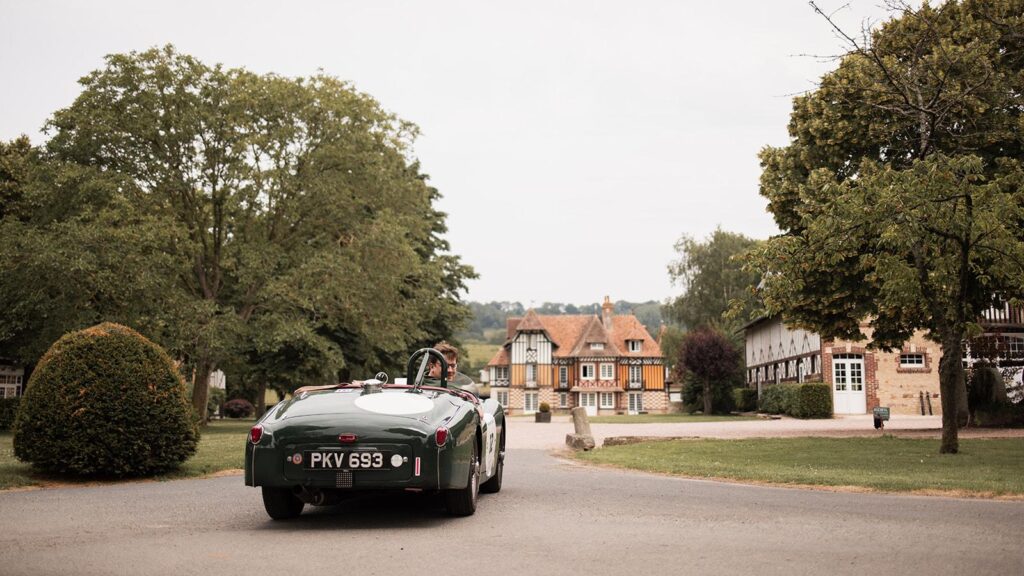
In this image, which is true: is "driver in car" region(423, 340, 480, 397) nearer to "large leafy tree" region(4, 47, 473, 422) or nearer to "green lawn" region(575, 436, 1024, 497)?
"green lawn" region(575, 436, 1024, 497)

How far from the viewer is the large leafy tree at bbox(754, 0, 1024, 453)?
52.2 feet

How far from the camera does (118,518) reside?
339 inches

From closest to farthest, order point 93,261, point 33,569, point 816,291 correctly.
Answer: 1. point 33,569
2. point 816,291
3. point 93,261

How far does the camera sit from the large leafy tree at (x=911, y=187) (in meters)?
15.9

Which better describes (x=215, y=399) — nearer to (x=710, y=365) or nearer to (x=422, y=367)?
(x=710, y=365)

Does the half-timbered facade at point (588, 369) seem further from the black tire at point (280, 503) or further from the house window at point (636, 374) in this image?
the black tire at point (280, 503)

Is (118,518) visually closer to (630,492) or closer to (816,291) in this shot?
(630,492)

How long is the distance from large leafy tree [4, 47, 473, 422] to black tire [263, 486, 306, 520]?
71.0ft

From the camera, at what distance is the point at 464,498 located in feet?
27.5

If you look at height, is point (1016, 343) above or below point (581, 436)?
above

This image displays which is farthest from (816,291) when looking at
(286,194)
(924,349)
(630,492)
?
(924,349)

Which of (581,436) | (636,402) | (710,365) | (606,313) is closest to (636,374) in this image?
(636,402)

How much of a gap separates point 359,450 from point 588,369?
233 feet

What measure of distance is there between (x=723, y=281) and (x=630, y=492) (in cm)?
6662
